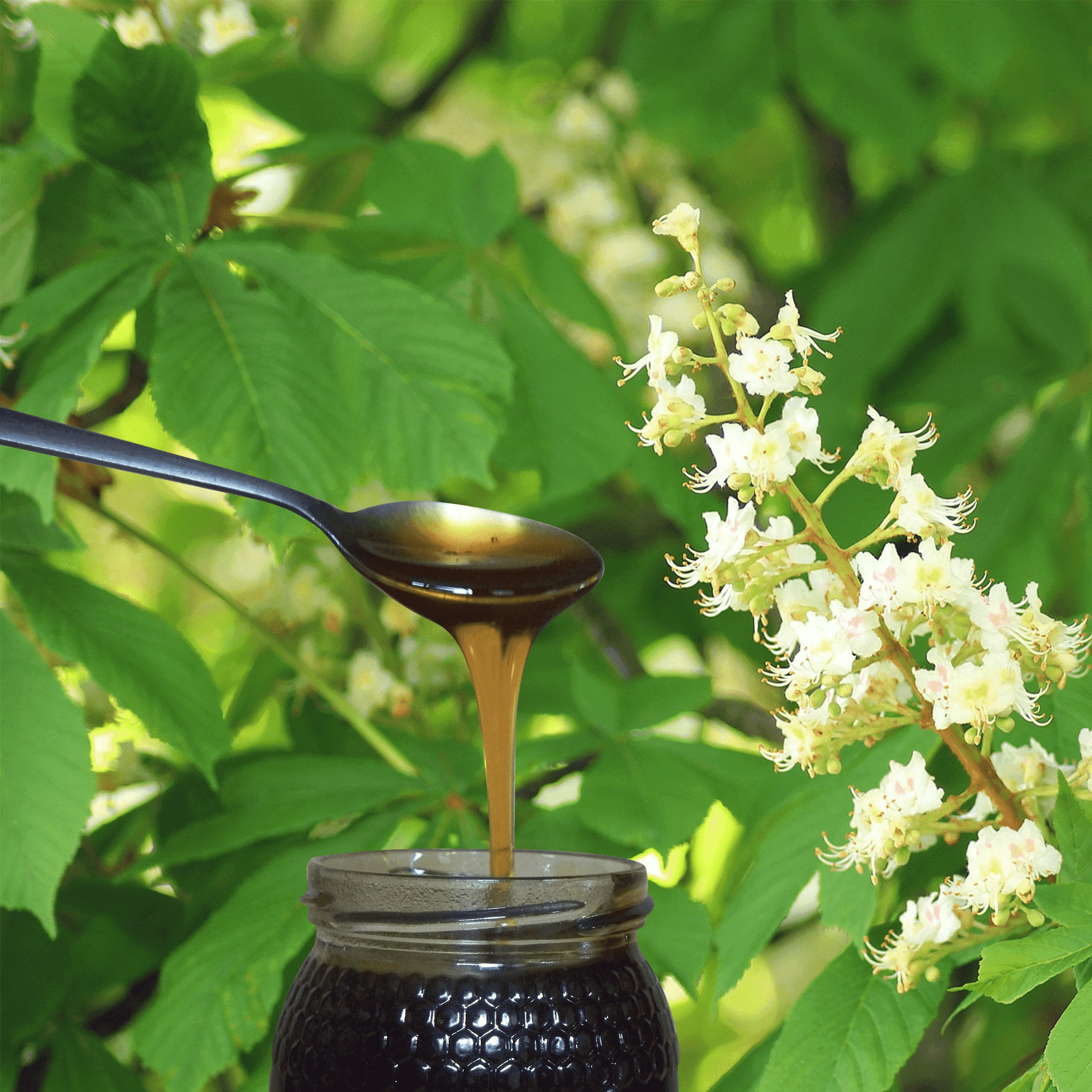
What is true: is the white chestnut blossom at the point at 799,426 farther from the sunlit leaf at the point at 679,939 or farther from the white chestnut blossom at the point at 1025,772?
the sunlit leaf at the point at 679,939

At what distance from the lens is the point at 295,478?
2.01 ft

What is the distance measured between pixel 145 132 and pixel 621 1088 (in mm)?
518

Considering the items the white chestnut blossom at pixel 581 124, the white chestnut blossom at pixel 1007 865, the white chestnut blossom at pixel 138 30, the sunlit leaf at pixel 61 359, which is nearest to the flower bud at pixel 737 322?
the white chestnut blossom at pixel 1007 865

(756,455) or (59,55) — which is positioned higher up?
(59,55)

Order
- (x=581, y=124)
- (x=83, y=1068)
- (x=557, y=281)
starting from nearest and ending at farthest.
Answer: (x=83, y=1068) → (x=557, y=281) → (x=581, y=124)

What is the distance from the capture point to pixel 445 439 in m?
0.66

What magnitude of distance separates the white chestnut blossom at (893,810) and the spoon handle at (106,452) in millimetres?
266

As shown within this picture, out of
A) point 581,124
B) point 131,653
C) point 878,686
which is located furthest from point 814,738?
point 581,124

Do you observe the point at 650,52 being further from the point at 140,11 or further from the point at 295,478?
the point at 295,478

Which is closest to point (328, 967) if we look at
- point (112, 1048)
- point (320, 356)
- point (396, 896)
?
point (396, 896)

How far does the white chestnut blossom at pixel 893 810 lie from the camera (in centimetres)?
46

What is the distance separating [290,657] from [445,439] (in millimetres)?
231

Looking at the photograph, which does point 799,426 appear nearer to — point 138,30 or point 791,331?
point 791,331

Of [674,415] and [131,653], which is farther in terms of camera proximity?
[131,653]
